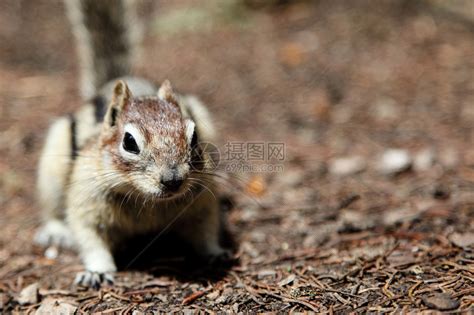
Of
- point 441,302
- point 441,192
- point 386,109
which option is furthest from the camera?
point 386,109

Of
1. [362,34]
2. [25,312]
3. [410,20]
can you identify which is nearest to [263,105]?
[362,34]

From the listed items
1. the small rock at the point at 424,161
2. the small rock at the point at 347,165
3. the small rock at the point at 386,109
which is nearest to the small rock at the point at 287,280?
the small rock at the point at 347,165

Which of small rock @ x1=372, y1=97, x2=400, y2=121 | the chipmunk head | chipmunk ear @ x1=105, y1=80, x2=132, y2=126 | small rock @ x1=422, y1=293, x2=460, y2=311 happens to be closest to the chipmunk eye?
the chipmunk head

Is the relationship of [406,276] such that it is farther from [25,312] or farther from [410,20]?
[410,20]

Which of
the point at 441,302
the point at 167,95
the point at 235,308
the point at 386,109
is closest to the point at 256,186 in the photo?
the point at 167,95

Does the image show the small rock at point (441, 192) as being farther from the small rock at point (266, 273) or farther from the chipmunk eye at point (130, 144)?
the chipmunk eye at point (130, 144)

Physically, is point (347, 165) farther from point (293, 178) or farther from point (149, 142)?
point (149, 142)
